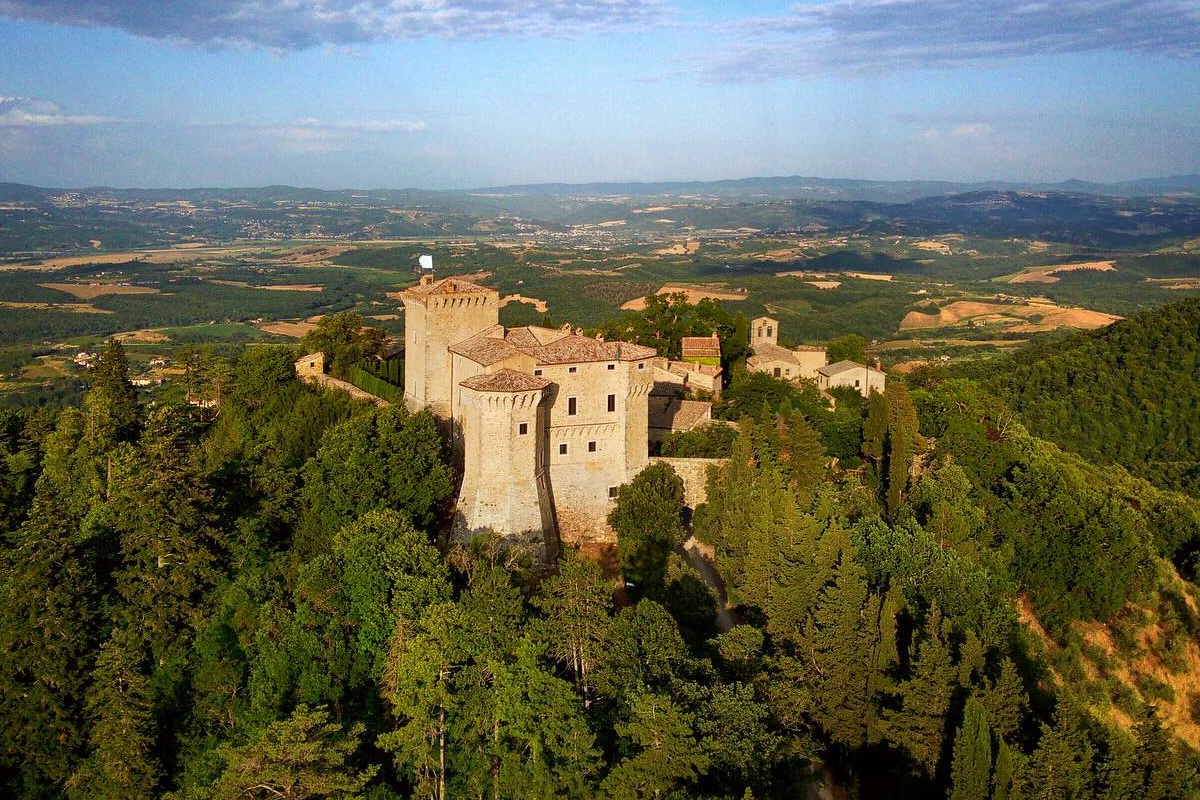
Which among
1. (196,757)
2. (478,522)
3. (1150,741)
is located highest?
(478,522)

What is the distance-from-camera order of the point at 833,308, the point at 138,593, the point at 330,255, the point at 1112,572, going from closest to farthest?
the point at 138,593 < the point at 1112,572 < the point at 833,308 < the point at 330,255

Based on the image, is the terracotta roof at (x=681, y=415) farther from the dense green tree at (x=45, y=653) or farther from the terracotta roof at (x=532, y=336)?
the dense green tree at (x=45, y=653)

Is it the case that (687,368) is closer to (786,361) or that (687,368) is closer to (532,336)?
(786,361)

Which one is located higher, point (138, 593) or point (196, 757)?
point (138, 593)

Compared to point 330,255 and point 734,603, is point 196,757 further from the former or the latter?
point 330,255

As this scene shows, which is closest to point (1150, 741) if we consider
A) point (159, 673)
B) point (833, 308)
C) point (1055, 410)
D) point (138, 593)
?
point (159, 673)

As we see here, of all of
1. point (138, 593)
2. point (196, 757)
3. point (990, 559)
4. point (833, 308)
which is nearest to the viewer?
point (196, 757)
